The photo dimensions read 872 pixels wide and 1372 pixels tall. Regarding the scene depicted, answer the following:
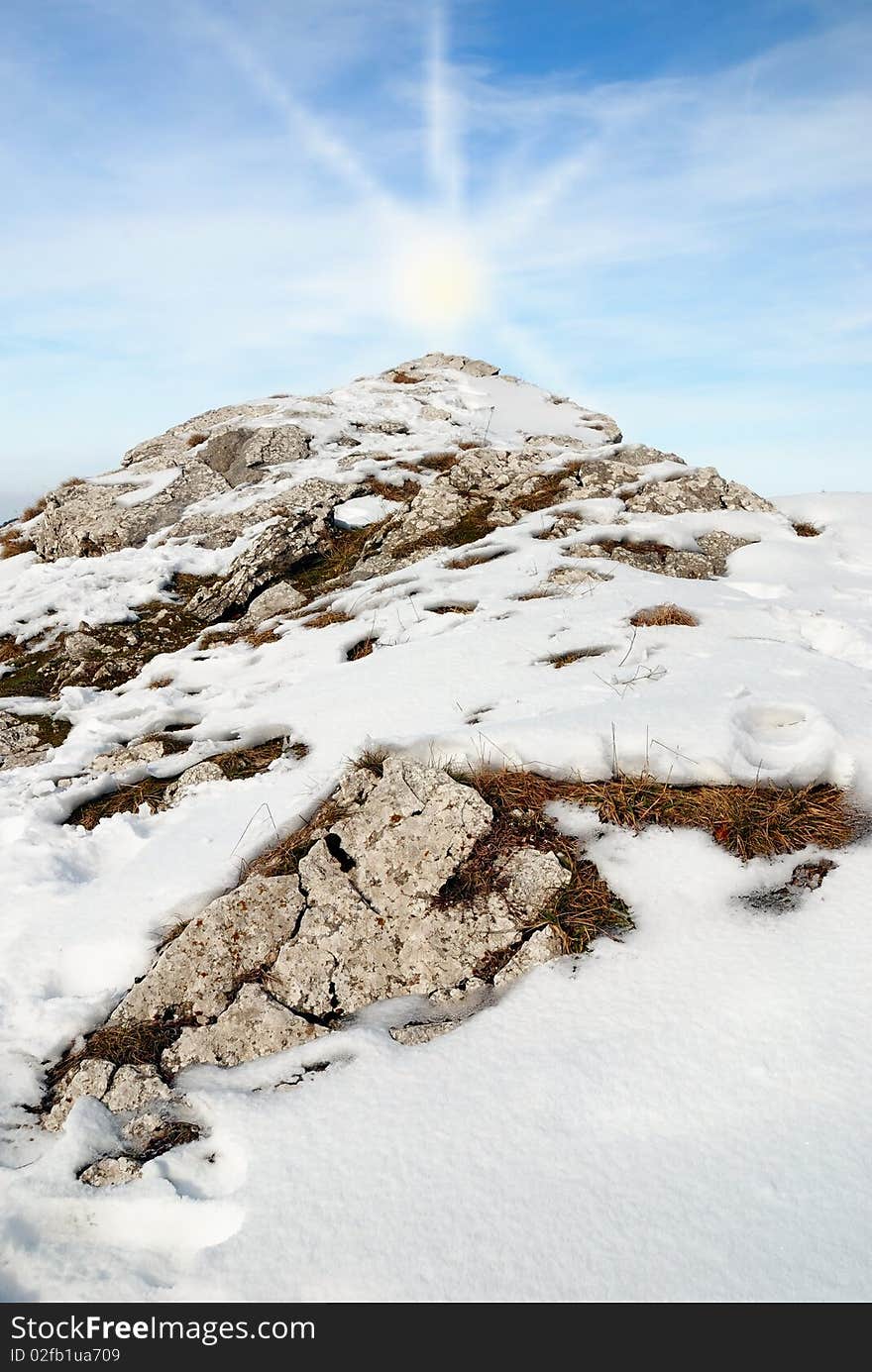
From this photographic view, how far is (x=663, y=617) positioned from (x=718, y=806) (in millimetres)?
3273

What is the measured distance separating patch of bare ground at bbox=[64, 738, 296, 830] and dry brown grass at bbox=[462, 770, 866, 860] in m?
2.09

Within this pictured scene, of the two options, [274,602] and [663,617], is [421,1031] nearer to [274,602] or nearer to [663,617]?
[663,617]

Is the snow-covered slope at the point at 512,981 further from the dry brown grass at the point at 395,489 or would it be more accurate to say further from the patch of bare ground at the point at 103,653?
the dry brown grass at the point at 395,489

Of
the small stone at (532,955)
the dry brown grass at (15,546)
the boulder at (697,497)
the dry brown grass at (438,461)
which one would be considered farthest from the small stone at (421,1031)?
the dry brown grass at (15,546)

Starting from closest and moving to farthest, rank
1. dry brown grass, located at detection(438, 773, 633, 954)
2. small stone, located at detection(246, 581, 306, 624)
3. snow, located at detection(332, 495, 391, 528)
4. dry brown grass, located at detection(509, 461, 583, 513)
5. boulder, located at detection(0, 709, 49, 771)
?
dry brown grass, located at detection(438, 773, 633, 954)
boulder, located at detection(0, 709, 49, 771)
small stone, located at detection(246, 581, 306, 624)
dry brown grass, located at detection(509, 461, 583, 513)
snow, located at detection(332, 495, 391, 528)

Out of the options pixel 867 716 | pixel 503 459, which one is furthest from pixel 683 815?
pixel 503 459

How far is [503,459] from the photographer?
14836 mm

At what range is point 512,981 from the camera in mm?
3744

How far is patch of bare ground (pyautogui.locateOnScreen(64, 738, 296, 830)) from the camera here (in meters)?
6.06

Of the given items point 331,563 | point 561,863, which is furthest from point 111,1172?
point 331,563

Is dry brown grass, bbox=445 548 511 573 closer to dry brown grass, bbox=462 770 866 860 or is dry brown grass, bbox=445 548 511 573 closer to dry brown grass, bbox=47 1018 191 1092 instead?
dry brown grass, bbox=462 770 866 860

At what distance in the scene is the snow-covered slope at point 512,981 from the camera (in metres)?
2.62

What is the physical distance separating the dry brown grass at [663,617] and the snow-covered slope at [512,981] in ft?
0.35

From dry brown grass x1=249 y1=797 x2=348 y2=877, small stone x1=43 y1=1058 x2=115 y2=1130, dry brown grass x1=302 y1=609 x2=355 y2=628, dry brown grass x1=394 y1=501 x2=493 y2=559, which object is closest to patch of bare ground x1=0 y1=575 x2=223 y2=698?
dry brown grass x1=302 y1=609 x2=355 y2=628
